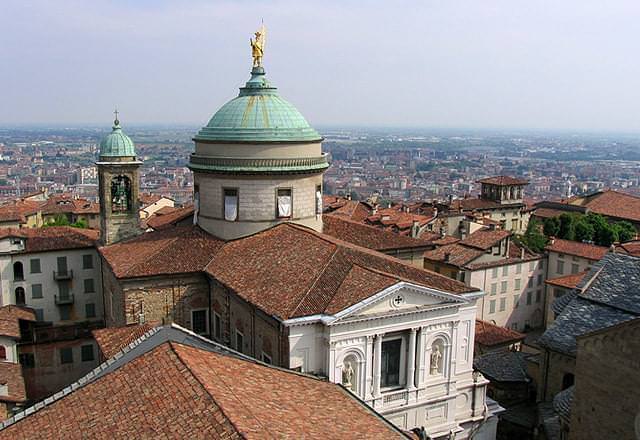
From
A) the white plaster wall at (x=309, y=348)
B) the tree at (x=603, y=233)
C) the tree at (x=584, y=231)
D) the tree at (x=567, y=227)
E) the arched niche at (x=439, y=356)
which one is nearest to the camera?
the white plaster wall at (x=309, y=348)

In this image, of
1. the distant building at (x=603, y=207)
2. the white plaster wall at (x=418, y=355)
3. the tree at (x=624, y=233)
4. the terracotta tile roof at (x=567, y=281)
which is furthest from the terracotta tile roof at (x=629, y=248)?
the distant building at (x=603, y=207)

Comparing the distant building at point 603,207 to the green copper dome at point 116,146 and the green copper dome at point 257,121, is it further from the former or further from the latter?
the green copper dome at point 116,146

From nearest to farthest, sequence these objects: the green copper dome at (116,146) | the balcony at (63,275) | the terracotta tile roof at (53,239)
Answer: the green copper dome at (116,146) < the balcony at (63,275) < the terracotta tile roof at (53,239)

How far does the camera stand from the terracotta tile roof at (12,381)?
25.5 metres

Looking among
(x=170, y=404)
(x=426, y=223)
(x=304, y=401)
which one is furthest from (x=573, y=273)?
(x=170, y=404)

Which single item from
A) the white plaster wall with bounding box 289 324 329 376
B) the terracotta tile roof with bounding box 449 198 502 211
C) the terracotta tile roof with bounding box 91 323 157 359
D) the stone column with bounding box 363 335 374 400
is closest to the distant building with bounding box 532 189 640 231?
the terracotta tile roof with bounding box 449 198 502 211

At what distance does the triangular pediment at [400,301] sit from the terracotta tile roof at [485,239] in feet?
83.2

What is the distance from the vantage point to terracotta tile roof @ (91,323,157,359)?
2148 centimetres

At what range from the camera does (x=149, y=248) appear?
29172 millimetres

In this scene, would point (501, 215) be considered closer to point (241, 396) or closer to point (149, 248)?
point (149, 248)

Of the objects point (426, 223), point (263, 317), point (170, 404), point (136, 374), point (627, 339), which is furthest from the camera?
point (426, 223)

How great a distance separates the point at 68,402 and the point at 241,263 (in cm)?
1249

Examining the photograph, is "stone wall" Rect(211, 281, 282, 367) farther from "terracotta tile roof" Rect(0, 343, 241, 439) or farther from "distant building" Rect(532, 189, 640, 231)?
"distant building" Rect(532, 189, 640, 231)

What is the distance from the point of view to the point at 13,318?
34781 millimetres
